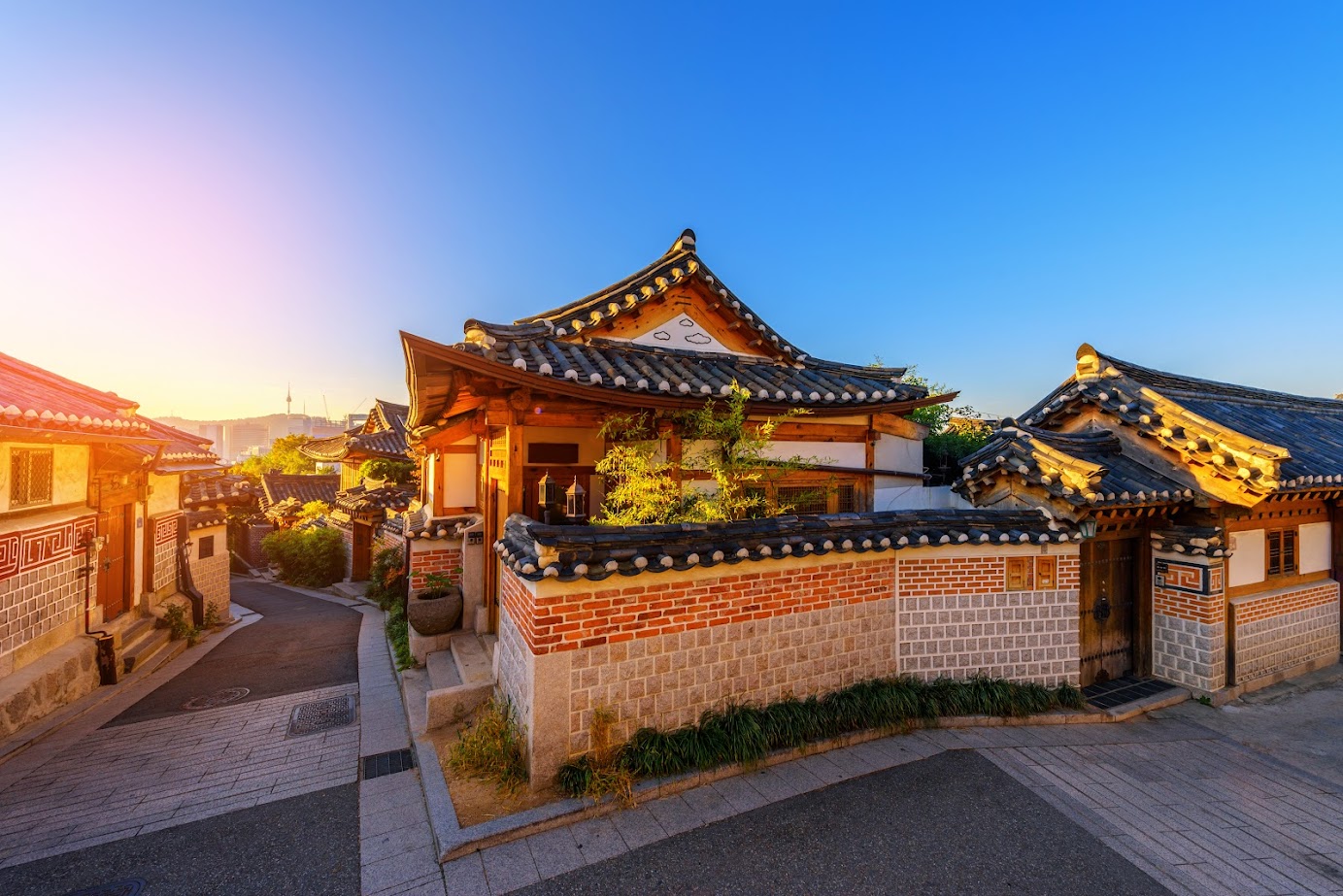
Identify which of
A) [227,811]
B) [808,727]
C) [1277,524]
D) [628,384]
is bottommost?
[227,811]

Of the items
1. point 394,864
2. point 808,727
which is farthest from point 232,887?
point 808,727

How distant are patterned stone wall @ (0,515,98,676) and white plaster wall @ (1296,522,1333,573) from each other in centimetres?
1994

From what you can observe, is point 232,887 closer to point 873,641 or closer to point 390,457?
point 873,641

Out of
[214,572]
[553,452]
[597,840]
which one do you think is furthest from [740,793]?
[214,572]

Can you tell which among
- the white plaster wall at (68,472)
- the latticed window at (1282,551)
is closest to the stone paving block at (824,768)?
the latticed window at (1282,551)

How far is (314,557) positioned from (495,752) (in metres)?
18.4

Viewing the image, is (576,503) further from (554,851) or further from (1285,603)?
(1285,603)

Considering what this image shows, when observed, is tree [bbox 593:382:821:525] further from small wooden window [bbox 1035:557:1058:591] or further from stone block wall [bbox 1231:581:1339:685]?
stone block wall [bbox 1231:581:1339:685]

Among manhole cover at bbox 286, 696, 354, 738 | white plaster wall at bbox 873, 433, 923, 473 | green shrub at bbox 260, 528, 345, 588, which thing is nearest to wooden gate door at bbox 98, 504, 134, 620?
manhole cover at bbox 286, 696, 354, 738

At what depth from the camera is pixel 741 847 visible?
14.4 ft

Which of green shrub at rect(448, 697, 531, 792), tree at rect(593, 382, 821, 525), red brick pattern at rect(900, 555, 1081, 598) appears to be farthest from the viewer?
red brick pattern at rect(900, 555, 1081, 598)

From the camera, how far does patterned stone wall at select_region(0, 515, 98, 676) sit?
685 cm

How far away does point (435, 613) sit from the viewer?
8.29m

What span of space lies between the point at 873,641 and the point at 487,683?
4.92m
